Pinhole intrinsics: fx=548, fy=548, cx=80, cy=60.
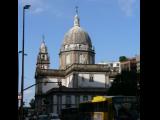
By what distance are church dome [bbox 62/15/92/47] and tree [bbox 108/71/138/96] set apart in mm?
67398

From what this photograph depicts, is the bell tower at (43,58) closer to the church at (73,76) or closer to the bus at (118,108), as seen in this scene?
the church at (73,76)

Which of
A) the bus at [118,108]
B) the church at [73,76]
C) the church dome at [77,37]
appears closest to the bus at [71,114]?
the bus at [118,108]

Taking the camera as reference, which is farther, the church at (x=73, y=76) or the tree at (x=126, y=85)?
the church at (x=73, y=76)

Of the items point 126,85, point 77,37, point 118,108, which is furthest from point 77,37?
point 118,108

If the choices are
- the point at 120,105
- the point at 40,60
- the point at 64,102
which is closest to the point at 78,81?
the point at 64,102

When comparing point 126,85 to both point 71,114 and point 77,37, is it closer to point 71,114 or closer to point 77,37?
point 71,114

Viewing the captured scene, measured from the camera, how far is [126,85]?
3369 inches

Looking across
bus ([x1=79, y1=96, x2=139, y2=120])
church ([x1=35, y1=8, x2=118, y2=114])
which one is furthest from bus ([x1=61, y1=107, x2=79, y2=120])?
church ([x1=35, y1=8, x2=118, y2=114])

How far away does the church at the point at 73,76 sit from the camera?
12988 cm

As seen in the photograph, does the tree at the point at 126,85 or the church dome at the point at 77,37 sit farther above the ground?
the church dome at the point at 77,37
